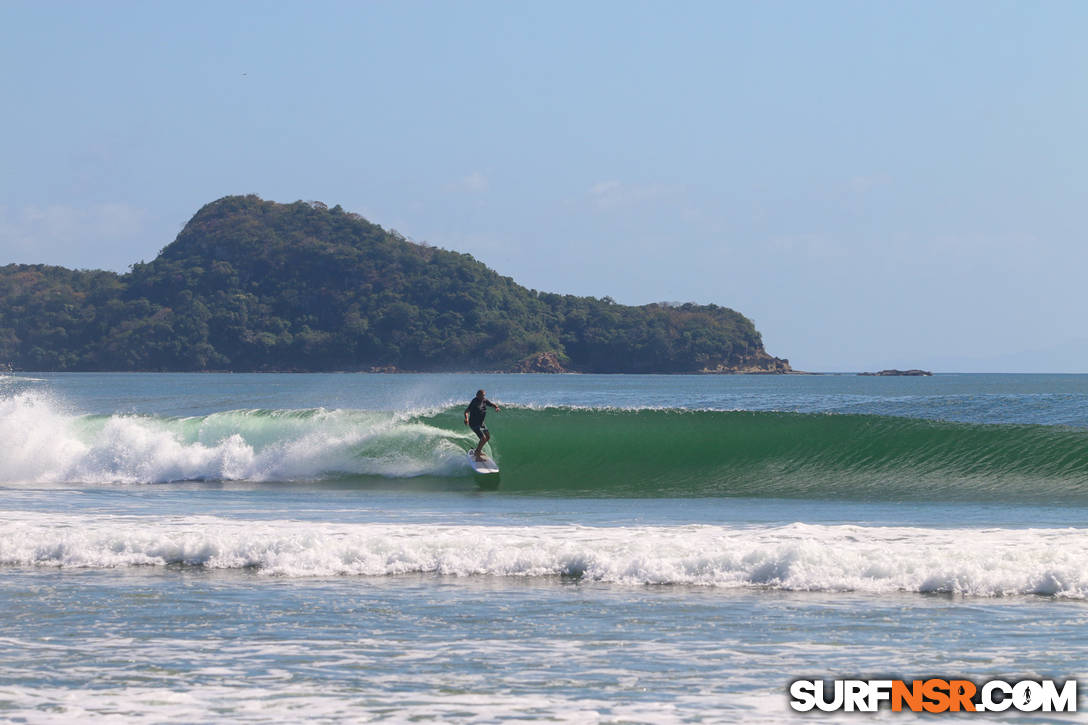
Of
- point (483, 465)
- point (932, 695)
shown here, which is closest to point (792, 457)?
point (483, 465)

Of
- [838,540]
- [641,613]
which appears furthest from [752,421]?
[641,613]

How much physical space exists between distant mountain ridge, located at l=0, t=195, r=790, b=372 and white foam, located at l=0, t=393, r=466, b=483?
132 metres

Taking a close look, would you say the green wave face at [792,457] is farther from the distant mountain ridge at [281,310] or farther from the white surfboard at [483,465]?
the distant mountain ridge at [281,310]

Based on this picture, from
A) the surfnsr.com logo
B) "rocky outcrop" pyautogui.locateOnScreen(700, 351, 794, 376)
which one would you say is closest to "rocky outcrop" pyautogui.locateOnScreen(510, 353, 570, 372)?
"rocky outcrop" pyautogui.locateOnScreen(700, 351, 794, 376)

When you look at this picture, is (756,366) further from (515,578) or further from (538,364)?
(515,578)

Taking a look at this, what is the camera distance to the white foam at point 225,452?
23.2m

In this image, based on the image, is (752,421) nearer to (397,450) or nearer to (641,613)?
(397,450)

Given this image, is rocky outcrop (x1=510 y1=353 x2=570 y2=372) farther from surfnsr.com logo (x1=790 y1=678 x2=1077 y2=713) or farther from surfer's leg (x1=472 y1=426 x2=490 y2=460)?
surfnsr.com logo (x1=790 y1=678 x2=1077 y2=713)

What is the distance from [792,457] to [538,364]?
136404mm

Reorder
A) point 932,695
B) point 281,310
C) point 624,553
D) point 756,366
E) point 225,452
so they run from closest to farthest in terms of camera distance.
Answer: point 932,695 → point 624,553 → point 225,452 → point 281,310 → point 756,366

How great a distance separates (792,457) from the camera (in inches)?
939

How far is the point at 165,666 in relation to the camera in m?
8.14

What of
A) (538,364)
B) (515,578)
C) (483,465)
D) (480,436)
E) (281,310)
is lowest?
(515,578)

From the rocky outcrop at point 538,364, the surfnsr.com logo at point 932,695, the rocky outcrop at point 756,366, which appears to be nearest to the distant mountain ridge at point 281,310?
the rocky outcrop at point 538,364
